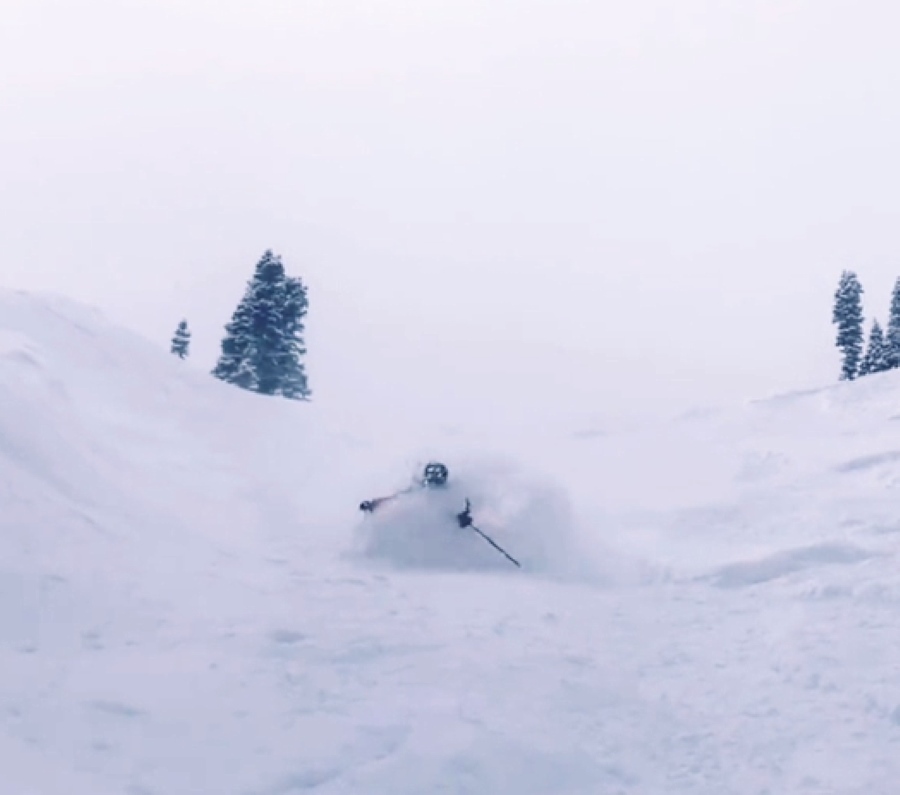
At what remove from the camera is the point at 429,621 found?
13742 mm

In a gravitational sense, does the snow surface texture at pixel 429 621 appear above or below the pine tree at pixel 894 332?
below

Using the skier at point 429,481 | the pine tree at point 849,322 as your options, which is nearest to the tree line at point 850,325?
the pine tree at point 849,322

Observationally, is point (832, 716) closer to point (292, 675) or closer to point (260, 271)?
point (292, 675)

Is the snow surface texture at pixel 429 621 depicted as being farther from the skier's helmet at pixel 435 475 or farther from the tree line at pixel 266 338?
the tree line at pixel 266 338

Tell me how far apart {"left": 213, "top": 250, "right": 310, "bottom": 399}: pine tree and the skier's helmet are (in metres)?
27.2

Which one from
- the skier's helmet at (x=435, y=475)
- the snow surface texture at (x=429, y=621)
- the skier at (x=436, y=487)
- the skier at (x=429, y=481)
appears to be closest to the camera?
the snow surface texture at (x=429, y=621)

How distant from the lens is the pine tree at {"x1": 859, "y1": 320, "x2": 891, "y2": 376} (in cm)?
4556

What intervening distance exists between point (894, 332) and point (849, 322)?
3.82m

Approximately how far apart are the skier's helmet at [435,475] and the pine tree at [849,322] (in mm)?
35014

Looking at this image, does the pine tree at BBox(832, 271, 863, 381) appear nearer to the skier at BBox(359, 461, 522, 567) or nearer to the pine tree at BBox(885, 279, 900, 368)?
the pine tree at BBox(885, 279, 900, 368)

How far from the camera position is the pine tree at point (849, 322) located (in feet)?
161

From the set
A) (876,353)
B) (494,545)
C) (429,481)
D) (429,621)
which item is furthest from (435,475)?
(876,353)

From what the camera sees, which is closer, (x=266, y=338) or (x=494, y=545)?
(x=494, y=545)

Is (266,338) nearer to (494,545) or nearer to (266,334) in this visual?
(266,334)
